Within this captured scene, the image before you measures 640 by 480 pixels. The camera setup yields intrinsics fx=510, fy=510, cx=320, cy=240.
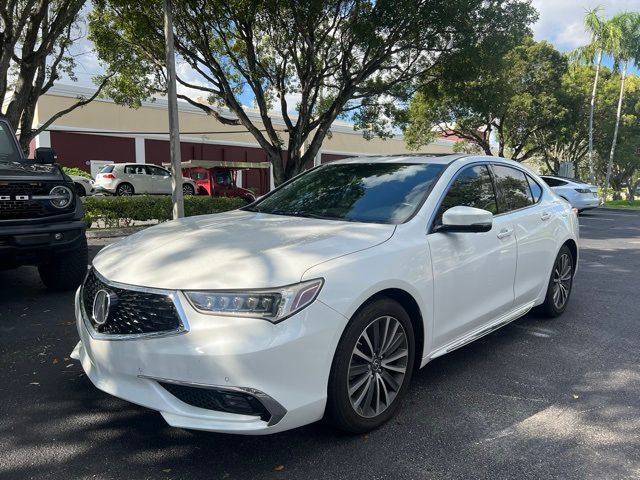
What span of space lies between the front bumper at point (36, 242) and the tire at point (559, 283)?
15.4 ft

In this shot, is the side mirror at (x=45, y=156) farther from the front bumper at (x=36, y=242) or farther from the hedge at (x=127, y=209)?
the hedge at (x=127, y=209)

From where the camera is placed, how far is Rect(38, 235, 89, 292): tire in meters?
5.59

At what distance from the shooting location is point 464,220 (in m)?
3.17

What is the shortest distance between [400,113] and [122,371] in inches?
670

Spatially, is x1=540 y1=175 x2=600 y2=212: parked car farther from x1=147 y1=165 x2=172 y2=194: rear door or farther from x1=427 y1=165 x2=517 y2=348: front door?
x1=147 y1=165 x2=172 y2=194: rear door

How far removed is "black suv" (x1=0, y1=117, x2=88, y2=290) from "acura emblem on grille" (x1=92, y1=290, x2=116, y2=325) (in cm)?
256

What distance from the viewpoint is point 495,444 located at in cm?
277

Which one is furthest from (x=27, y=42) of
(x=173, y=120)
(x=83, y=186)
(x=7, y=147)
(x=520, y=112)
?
(x=520, y=112)

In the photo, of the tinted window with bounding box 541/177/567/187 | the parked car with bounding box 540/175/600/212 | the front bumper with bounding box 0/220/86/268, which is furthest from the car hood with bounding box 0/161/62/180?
the tinted window with bounding box 541/177/567/187

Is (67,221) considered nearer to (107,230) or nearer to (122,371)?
(122,371)

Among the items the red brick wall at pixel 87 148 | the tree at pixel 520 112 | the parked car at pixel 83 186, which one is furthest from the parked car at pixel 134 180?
the tree at pixel 520 112

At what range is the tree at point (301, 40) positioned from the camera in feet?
39.4

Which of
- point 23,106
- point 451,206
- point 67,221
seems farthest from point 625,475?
point 23,106

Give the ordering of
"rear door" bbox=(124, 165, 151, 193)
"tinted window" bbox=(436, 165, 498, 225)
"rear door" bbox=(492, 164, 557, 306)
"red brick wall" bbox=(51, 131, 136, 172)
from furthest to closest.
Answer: "red brick wall" bbox=(51, 131, 136, 172) < "rear door" bbox=(124, 165, 151, 193) < "rear door" bbox=(492, 164, 557, 306) < "tinted window" bbox=(436, 165, 498, 225)
